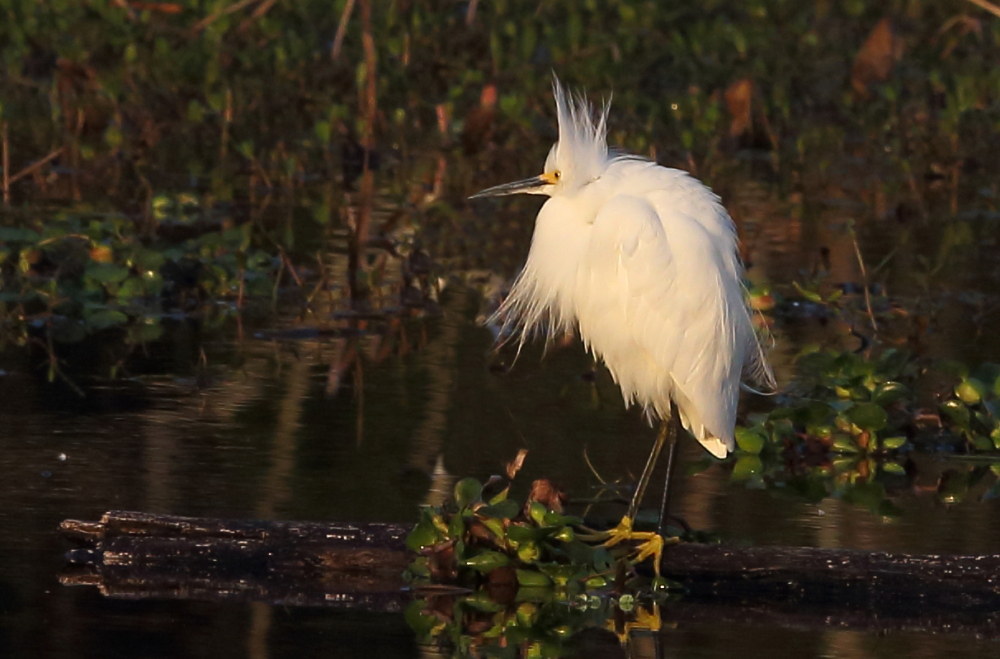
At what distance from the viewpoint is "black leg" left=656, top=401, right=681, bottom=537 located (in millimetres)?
5629

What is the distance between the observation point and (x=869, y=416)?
269 inches

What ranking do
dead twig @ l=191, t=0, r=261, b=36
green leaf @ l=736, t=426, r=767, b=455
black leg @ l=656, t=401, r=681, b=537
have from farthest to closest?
dead twig @ l=191, t=0, r=261, b=36 → green leaf @ l=736, t=426, r=767, b=455 → black leg @ l=656, t=401, r=681, b=537

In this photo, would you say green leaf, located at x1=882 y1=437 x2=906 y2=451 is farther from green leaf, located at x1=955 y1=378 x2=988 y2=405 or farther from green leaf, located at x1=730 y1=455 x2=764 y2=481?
green leaf, located at x1=730 y1=455 x2=764 y2=481

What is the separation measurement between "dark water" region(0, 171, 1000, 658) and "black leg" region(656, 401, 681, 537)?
275 mm

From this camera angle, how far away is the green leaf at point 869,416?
683 centimetres

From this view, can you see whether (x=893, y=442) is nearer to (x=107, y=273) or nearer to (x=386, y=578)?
(x=386, y=578)

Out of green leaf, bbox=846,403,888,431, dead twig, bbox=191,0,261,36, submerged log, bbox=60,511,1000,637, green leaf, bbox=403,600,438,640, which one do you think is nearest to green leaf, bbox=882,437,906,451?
green leaf, bbox=846,403,888,431

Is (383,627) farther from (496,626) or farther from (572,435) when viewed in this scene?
(572,435)

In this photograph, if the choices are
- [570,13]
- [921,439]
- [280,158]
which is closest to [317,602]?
[921,439]

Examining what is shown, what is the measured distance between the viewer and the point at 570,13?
18438 millimetres

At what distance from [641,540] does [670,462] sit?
39 centimetres

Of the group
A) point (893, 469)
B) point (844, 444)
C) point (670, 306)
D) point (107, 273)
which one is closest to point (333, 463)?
point (670, 306)

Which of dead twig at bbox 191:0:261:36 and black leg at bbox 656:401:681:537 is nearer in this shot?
black leg at bbox 656:401:681:537

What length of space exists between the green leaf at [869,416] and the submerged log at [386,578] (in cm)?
170
